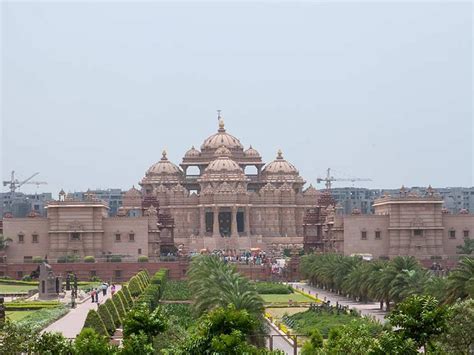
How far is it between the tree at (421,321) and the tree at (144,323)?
6279mm

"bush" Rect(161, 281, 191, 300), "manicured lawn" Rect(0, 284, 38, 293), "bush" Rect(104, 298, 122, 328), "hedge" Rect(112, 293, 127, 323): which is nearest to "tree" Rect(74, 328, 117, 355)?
"bush" Rect(104, 298, 122, 328)

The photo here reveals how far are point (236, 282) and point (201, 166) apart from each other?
98.2 meters

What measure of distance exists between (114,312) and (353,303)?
2400cm

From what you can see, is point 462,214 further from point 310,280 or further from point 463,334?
point 463,334

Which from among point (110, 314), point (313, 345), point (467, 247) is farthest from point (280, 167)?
point (313, 345)

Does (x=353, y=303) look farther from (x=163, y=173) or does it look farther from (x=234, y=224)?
(x=163, y=173)

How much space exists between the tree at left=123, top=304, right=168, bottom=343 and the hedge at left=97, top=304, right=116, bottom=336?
40.5 feet

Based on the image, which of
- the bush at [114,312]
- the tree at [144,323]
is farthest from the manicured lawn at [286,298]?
the tree at [144,323]

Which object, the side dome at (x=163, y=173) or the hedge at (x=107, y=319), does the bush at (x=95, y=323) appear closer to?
the hedge at (x=107, y=319)

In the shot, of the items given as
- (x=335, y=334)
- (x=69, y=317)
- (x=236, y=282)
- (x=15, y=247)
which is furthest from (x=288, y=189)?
(x=335, y=334)

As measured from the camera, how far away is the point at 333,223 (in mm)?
108188

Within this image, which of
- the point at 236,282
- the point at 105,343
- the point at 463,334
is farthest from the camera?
the point at 236,282

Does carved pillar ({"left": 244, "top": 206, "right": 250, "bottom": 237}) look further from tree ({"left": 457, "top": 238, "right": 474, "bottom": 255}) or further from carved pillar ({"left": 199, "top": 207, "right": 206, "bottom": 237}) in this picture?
tree ({"left": 457, "top": 238, "right": 474, "bottom": 255})

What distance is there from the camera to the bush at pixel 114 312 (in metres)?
52.1
